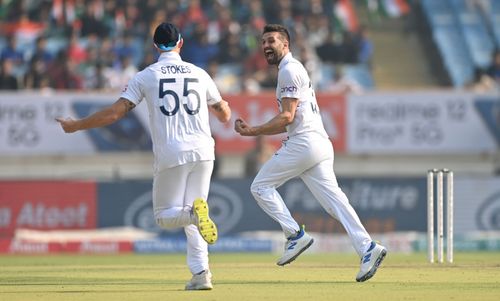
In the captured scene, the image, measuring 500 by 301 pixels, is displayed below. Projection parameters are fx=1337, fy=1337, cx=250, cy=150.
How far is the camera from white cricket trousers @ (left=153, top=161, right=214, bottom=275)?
36.3ft

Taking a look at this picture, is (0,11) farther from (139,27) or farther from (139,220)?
(139,220)

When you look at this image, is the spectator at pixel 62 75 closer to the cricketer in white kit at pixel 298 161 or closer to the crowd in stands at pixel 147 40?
the crowd in stands at pixel 147 40

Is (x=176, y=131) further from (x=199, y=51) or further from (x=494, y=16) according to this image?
(x=494, y=16)

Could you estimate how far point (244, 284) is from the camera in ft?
38.4

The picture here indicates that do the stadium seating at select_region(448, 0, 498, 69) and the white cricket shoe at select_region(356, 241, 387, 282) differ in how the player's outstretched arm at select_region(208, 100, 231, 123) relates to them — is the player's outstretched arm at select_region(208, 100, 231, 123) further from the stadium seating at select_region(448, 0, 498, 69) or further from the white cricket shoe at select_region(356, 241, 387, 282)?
the stadium seating at select_region(448, 0, 498, 69)

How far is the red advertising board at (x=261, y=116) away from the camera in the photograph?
23.5 m

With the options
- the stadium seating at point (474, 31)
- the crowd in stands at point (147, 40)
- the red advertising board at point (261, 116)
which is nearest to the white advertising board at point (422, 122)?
Result: the red advertising board at point (261, 116)

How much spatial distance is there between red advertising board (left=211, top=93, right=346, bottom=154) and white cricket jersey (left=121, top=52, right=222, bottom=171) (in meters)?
12.1

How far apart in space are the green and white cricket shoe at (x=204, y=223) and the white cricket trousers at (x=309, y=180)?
4.43 ft

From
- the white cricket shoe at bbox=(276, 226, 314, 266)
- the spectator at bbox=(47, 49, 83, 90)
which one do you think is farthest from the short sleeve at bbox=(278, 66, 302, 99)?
the spectator at bbox=(47, 49, 83, 90)

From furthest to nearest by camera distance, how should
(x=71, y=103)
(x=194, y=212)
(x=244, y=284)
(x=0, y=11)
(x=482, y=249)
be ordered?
(x=0, y=11), (x=71, y=103), (x=482, y=249), (x=244, y=284), (x=194, y=212)

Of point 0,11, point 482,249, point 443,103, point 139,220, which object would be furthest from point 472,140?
point 0,11

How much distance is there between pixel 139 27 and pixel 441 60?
6491 mm

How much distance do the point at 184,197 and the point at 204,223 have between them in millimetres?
538
